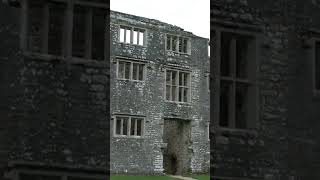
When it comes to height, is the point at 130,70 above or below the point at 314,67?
above

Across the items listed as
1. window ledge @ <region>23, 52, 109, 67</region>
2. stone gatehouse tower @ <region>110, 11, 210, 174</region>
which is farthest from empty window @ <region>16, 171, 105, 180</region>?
Result: stone gatehouse tower @ <region>110, 11, 210, 174</region>

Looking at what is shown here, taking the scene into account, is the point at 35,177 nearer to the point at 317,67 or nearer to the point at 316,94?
the point at 316,94

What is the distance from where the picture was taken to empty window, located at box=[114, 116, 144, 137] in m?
19.9

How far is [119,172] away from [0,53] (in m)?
15.3

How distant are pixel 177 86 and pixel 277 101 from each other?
55.9 ft

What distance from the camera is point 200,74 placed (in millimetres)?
22531

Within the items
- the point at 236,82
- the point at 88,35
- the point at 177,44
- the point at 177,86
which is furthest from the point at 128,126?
the point at 88,35

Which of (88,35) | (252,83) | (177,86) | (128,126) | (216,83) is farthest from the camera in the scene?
(177,86)

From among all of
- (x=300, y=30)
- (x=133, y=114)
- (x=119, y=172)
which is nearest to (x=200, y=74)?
(x=133, y=114)

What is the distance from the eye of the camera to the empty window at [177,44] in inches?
856

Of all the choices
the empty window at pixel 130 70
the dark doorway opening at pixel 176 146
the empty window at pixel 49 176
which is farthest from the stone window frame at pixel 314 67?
the dark doorway opening at pixel 176 146

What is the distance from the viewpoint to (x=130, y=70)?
2047 centimetres

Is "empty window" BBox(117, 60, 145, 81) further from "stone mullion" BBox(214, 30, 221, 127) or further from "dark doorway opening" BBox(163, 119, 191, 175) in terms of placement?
"stone mullion" BBox(214, 30, 221, 127)

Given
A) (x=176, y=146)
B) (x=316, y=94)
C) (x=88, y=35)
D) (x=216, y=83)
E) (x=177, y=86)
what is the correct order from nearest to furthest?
(x=88, y=35) < (x=216, y=83) < (x=316, y=94) < (x=176, y=146) < (x=177, y=86)
